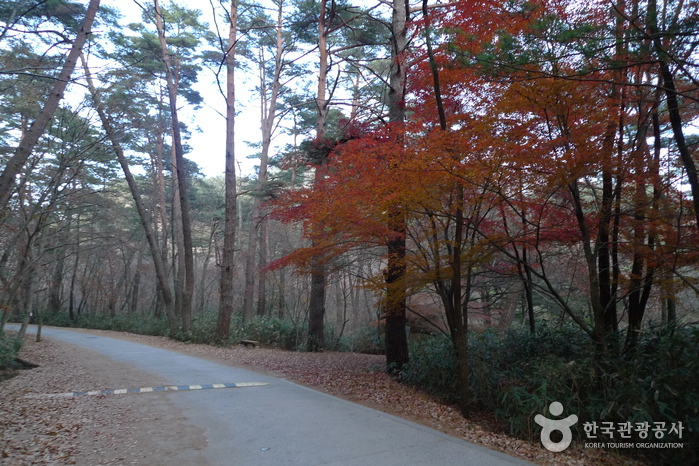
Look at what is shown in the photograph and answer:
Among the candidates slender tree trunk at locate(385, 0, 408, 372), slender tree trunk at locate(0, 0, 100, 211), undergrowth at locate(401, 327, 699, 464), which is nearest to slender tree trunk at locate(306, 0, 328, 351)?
slender tree trunk at locate(385, 0, 408, 372)

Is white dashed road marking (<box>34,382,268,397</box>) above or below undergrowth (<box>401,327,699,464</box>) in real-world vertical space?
below

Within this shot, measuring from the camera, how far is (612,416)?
5.49 meters

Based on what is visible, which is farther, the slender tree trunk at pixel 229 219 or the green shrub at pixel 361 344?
the slender tree trunk at pixel 229 219

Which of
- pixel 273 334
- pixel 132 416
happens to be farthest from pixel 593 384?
pixel 273 334

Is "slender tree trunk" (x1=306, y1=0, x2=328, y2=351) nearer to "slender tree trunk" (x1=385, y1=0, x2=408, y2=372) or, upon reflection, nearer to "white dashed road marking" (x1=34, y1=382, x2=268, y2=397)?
"slender tree trunk" (x1=385, y1=0, x2=408, y2=372)

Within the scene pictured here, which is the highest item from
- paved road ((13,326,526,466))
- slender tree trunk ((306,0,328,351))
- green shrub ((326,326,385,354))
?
slender tree trunk ((306,0,328,351))

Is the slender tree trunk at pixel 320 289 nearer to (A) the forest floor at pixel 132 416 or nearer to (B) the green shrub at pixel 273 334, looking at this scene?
(B) the green shrub at pixel 273 334

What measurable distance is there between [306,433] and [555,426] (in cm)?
337

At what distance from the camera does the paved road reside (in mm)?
4191

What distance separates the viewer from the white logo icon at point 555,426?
17.5 feet

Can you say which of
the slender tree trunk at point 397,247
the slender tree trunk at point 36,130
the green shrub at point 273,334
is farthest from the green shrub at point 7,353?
the slender tree trunk at point 397,247

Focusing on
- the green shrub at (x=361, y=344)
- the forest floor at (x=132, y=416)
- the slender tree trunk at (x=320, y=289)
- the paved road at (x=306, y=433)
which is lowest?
the forest floor at (x=132, y=416)

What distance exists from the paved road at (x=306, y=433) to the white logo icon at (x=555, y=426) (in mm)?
1164

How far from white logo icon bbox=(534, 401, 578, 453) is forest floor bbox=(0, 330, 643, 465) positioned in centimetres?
12
